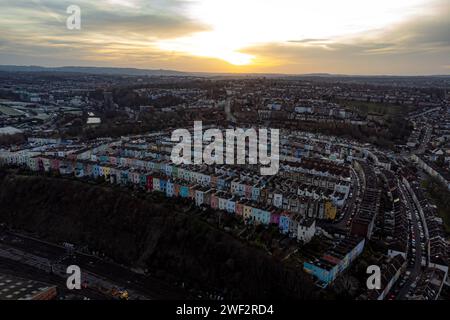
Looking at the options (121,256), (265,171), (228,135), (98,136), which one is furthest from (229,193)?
(98,136)

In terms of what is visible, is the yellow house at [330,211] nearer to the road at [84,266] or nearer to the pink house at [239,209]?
the pink house at [239,209]

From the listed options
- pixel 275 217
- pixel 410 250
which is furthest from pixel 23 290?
pixel 410 250

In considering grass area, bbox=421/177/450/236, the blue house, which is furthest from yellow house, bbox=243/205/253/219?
grass area, bbox=421/177/450/236

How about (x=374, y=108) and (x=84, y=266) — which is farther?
(x=374, y=108)

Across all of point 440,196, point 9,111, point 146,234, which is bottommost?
point 146,234

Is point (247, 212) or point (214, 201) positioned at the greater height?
point (214, 201)

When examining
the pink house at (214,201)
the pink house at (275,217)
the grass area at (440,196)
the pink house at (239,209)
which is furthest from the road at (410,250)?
the pink house at (214,201)

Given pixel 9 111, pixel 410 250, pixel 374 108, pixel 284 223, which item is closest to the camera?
pixel 410 250

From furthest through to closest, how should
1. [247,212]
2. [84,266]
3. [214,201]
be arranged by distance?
[214,201] < [247,212] < [84,266]

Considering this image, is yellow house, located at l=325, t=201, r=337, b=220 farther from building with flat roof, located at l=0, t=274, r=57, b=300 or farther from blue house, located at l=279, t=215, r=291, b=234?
building with flat roof, located at l=0, t=274, r=57, b=300

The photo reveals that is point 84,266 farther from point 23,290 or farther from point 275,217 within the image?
point 275,217
